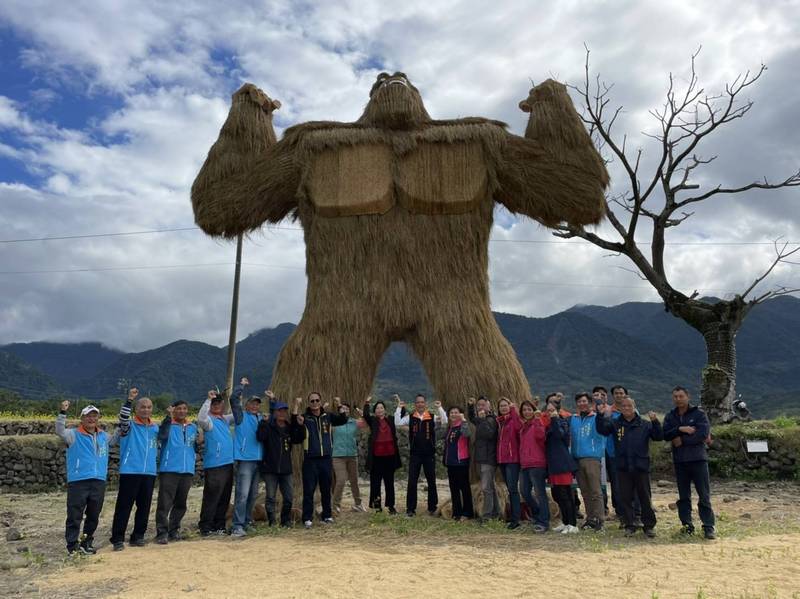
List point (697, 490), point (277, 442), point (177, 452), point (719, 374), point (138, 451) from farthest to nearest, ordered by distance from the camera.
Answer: point (719, 374), point (277, 442), point (177, 452), point (138, 451), point (697, 490)

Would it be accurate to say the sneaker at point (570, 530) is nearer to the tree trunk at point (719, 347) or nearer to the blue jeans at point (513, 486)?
the blue jeans at point (513, 486)

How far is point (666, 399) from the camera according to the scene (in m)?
58.0

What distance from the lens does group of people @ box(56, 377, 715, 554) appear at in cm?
533

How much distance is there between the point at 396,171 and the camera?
269 inches

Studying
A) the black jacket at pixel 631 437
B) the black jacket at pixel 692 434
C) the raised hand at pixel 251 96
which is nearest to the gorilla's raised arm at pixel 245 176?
the raised hand at pixel 251 96

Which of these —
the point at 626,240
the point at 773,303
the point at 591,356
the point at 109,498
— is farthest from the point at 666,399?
the point at 773,303

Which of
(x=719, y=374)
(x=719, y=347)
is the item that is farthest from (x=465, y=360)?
(x=719, y=347)

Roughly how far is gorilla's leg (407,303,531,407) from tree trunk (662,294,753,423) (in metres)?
7.58

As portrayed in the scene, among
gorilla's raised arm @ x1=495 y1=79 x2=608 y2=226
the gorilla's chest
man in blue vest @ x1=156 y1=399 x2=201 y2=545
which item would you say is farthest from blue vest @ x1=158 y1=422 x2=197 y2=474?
gorilla's raised arm @ x1=495 y1=79 x2=608 y2=226

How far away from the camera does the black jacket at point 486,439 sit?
6.06m

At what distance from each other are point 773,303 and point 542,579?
397 ft

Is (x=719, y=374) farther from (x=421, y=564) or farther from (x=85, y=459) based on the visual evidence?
(x=85, y=459)

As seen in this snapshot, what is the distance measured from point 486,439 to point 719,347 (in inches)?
336

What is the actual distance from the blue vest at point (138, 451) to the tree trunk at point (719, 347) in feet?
34.8
